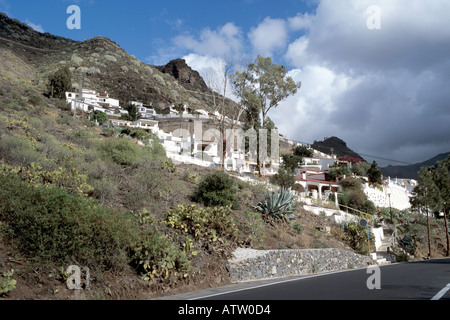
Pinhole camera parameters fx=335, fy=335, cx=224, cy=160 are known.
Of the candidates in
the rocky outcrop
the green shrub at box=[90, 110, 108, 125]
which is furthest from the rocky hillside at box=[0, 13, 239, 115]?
the green shrub at box=[90, 110, 108, 125]

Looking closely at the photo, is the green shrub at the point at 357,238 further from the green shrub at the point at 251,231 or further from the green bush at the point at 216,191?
the green shrub at the point at 251,231

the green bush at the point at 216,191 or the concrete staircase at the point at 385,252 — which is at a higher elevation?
the green bush at the point at 216,191

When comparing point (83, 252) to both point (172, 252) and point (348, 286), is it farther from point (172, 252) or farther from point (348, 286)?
point (348, 286)

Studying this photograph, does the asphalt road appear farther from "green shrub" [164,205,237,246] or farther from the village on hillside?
the village on hillside

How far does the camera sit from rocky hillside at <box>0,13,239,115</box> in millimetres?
84938

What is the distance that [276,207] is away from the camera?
18500mm

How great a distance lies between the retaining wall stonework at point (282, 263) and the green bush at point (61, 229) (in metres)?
4.14

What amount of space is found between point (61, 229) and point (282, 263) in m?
8.20

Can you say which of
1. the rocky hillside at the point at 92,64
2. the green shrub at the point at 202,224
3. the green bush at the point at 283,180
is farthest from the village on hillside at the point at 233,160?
the green shrub at the point at 202,224

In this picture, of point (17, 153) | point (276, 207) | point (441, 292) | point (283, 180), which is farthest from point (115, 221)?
point (283, 180)

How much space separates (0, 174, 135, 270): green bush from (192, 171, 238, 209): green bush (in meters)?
7.90

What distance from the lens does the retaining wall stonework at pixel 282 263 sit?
11383mm

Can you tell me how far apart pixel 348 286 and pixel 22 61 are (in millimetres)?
92070
